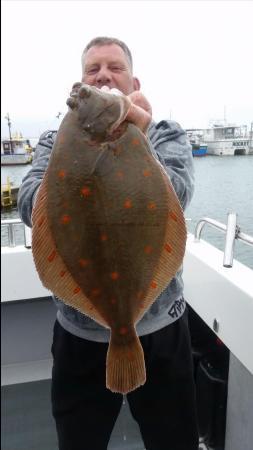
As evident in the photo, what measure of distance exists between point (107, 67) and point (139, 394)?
1413mm

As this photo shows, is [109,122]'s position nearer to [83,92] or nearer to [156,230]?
[83,92]

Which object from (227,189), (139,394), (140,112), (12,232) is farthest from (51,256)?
(12,232)

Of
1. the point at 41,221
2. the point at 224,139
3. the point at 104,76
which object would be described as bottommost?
the point at 41,221

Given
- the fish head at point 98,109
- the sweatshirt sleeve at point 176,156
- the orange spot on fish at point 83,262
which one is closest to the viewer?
the fish head at point 98,109

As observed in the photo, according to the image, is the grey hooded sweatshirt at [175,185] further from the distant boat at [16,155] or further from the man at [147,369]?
the distant boat at [16,155]

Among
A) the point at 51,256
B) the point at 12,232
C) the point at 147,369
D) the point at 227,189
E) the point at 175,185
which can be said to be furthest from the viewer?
the point at 12,232

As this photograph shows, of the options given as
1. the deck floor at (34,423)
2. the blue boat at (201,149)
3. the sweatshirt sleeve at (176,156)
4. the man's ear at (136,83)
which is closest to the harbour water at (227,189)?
the blue boat at (201,149)

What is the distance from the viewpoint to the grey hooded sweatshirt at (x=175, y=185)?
1514 mm

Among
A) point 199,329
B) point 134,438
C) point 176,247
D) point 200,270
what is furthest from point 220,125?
point 134,438

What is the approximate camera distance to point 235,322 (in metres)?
2.12

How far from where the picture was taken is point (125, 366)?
121 centimetres

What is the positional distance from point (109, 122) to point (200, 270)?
1755 mm

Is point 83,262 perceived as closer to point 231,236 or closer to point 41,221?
point 41,221

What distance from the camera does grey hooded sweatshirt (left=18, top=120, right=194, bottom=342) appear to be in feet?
4.97
